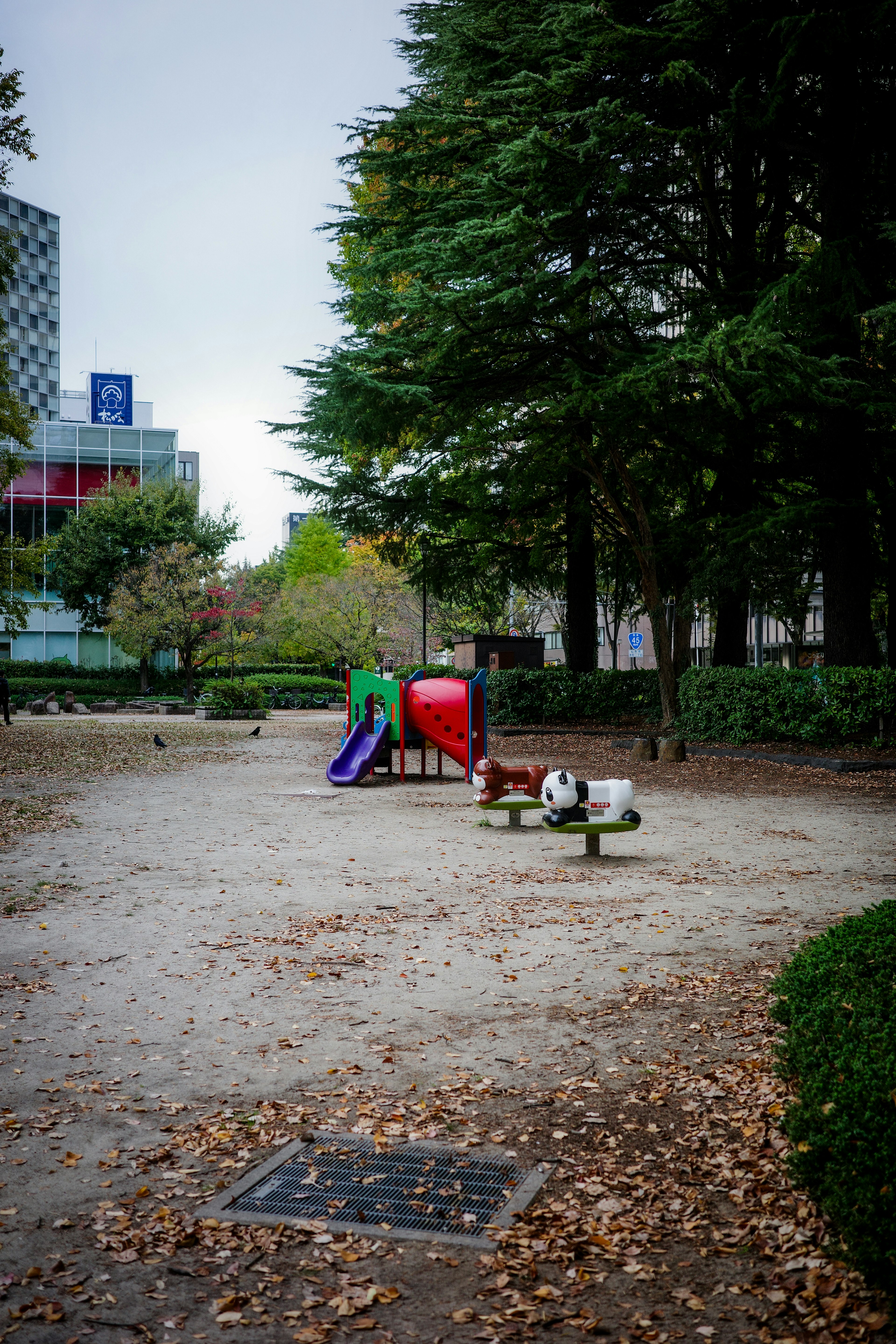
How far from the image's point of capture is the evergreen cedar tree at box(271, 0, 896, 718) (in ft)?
51.5

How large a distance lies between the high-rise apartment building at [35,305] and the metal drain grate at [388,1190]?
87388mm

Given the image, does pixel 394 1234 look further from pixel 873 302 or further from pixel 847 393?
pixel 873 302

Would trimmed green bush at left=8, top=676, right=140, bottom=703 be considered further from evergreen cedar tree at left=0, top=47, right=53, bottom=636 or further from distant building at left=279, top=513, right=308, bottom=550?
distant building at left=279, top=513, right=308, bottom=550

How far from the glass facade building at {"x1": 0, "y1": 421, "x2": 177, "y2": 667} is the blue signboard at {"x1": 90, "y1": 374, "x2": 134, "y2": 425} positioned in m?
4.41

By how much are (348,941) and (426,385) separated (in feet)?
45.2

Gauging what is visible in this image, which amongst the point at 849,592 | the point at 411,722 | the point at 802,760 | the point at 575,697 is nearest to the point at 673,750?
the point at 802,760

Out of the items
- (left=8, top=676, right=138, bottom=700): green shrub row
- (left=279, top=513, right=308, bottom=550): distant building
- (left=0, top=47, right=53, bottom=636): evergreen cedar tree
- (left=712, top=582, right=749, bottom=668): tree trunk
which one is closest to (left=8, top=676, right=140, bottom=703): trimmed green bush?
→ (left=8, top=676, right=138, bottom=700): green shrub row

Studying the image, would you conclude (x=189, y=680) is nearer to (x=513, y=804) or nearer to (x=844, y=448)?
(x=844, y=448)

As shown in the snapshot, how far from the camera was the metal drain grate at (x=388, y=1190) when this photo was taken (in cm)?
320

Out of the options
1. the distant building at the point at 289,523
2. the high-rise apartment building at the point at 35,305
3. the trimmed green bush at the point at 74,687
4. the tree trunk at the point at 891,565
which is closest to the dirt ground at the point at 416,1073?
the tree trunk at the point at 891,565

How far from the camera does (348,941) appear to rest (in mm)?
6402

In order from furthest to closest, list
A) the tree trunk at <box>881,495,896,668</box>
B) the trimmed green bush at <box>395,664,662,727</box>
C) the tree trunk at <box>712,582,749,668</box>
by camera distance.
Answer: the trimmed green bush at <box>395,664,662,727</box>, the tree trunk at <box>712,582,749,668</box>, the tree trunk at <box>881,495,896,668</box>

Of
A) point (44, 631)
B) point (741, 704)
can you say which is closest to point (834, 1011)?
point (741, 704)

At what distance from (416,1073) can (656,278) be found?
66.7 ft
